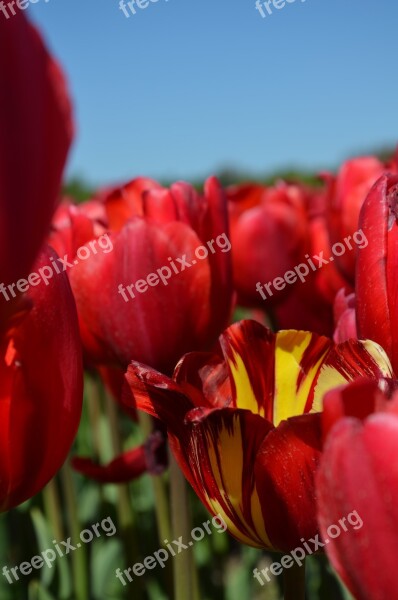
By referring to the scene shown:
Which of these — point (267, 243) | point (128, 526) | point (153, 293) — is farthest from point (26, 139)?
point (267, 243)

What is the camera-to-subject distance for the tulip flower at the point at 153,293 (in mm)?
792

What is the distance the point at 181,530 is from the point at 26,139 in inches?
22.3

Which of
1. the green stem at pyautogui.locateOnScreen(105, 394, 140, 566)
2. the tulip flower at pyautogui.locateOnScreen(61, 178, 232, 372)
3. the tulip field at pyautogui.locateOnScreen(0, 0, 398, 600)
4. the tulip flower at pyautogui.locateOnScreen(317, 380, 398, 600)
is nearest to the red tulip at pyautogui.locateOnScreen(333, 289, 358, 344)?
the tulip field at pyautogui.locateOnScreen(0, 0, 398, 600)

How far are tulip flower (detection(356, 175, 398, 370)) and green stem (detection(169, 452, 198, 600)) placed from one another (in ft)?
0.97

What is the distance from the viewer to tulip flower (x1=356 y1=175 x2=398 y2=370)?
537 millimetres

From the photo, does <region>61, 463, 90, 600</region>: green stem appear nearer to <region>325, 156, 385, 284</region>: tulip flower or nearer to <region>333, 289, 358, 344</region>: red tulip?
<region>325, 156, 385, 284</region>: tulip flower

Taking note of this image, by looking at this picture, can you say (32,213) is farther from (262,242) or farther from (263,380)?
(262,242)

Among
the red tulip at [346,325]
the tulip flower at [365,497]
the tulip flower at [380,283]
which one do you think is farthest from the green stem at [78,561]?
the tulip flower at [365,497]

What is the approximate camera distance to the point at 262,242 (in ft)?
4.66

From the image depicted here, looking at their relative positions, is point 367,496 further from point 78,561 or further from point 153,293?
point 78,561

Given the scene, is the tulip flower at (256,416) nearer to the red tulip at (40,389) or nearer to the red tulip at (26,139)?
the red tulip at (40,389)

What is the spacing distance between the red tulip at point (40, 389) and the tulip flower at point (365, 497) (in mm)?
228

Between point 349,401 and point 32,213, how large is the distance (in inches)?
6.5

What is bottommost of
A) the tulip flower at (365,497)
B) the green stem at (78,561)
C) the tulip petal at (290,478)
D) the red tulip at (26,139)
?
the green stem at (78,561)
